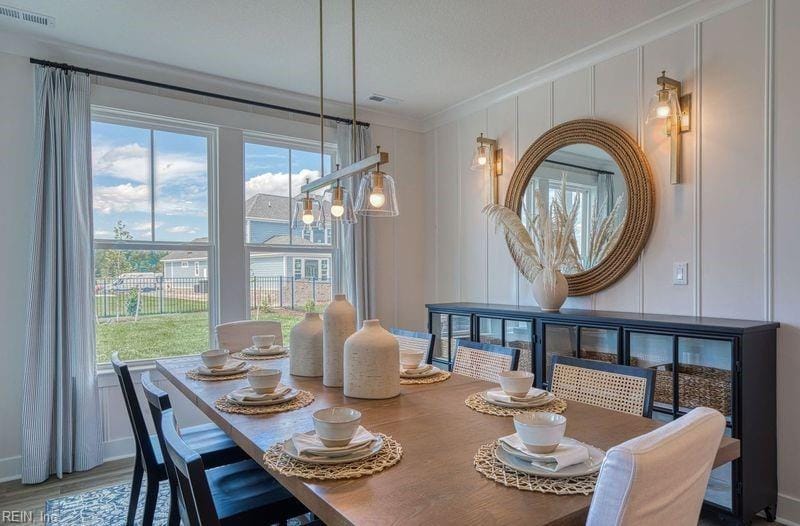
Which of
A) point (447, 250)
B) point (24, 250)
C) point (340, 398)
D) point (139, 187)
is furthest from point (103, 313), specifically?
point (447, 250)

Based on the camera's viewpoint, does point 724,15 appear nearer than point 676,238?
Yes

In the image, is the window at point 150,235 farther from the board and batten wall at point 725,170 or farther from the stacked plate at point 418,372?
the board and batten wall at point 725,170

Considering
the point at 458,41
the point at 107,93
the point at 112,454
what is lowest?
the point at 112,454

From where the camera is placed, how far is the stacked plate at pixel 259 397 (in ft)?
5.80

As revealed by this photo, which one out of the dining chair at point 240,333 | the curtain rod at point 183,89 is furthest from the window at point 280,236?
the dining chair at point 240,333

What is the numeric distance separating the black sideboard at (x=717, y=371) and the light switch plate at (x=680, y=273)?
238mm

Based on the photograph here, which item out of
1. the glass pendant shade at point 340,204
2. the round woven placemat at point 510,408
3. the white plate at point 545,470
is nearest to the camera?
the white plate at point 545,470

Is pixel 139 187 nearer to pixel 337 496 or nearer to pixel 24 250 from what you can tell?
pixel 24 250

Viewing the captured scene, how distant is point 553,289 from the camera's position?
3211 millimetres

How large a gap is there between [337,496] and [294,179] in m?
3.49

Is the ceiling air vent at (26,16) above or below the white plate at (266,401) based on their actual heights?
above

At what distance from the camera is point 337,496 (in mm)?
1064

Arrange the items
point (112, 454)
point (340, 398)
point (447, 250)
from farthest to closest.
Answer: point (447, 250) < point (112, 454) < point (340, 398)

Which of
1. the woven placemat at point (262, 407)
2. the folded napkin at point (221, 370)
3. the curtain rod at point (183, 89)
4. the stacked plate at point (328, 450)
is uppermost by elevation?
the curtain rod at point (183, 89)
